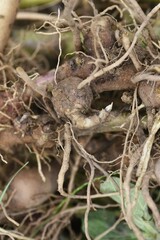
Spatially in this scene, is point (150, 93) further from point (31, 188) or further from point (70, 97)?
point (31, 188)

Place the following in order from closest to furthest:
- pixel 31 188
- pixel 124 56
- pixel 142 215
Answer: pixel 124 56, pixel 142 215, pixel 31 188

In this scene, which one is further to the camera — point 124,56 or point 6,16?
point 6,16

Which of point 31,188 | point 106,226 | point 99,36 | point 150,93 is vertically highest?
point 99,36

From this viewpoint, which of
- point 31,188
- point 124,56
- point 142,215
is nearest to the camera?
point 124,56

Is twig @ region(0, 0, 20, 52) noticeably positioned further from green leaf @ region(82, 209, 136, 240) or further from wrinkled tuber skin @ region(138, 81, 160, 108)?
green leaf @ region(82, 209, 136, 240)

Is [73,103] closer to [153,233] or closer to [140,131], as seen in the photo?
[140,131]

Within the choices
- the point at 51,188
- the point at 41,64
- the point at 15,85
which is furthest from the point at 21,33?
the point at 51,188

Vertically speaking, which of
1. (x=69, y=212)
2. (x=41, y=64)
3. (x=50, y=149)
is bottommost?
(x=69, y=212)

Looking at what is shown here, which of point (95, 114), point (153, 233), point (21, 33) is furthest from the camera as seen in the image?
point (21, 33)

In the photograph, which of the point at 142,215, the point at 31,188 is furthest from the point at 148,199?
the point at 31,188
